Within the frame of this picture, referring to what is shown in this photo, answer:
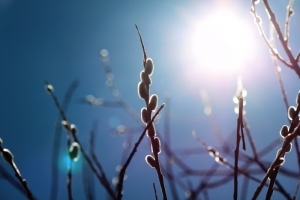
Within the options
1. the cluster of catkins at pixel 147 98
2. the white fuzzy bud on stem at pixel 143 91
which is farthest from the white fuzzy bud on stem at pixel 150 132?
the white fuzzy bud on stem at pixel 143 91

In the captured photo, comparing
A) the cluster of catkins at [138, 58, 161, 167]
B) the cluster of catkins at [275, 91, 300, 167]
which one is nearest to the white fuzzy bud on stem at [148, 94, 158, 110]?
the cluster of catkins at [138, 58, 161, 167]

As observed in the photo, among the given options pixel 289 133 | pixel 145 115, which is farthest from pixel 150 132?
pixel 289 133

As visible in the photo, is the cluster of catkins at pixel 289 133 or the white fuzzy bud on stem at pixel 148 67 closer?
the cluster of catkins at pixel 289 133

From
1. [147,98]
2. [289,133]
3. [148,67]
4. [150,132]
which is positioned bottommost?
[289,133]

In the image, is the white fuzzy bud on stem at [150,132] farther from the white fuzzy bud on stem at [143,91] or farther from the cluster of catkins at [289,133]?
the cluster of catkins at [289,133]

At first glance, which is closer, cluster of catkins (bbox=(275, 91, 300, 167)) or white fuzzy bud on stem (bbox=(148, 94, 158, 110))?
cluster of catkins (bbox=(275, 91, 300, 167))

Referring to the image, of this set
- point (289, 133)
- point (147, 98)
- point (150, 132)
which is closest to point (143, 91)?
point (147, 98)

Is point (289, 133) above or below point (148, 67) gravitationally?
below

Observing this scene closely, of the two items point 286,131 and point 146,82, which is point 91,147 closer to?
point 146,82

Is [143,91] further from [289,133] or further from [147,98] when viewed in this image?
[289,133]

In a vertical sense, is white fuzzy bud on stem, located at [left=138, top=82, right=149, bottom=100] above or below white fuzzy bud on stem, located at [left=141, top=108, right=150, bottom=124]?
above

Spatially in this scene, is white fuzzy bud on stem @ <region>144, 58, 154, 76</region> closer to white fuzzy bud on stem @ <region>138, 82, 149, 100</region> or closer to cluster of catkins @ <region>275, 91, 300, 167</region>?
white fuzzy bud on stem @ <region>138, 82, 149, 100</region>
